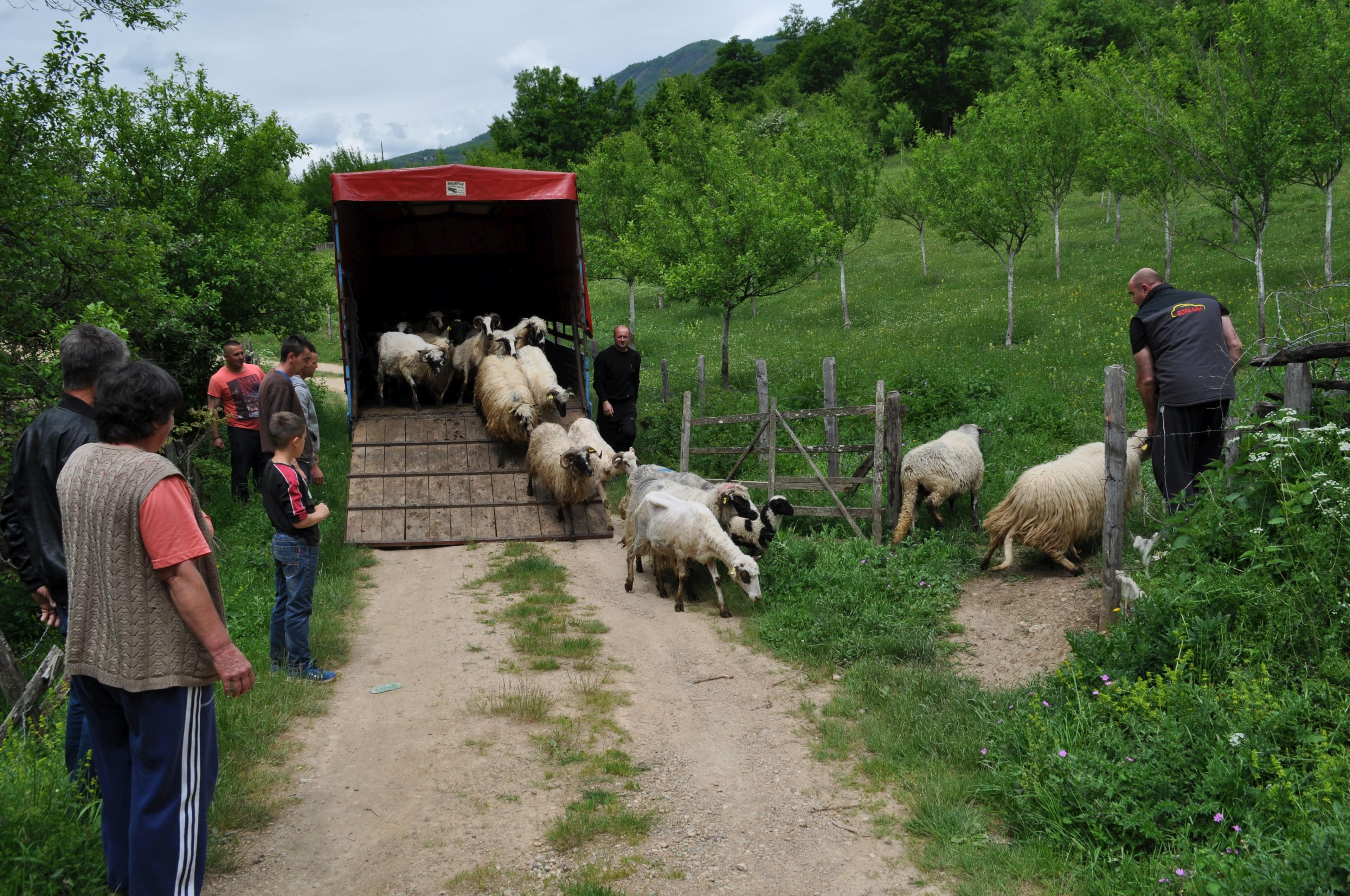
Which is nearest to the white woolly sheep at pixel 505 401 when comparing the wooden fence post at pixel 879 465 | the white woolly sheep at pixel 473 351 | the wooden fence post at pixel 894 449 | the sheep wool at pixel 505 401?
the sheep wool at pixel 505 401

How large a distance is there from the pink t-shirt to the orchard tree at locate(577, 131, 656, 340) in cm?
2123

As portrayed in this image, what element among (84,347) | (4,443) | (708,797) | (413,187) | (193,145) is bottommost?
(708,797)

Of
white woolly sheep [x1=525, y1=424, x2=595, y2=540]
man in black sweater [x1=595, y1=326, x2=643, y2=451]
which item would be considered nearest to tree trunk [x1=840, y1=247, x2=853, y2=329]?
man in black sweater [x1=595, y1=326, x2=643, y2=451]

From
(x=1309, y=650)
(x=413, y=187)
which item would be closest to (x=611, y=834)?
(x=1309, y=650)

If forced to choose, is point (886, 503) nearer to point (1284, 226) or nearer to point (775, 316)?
point (775, 316)

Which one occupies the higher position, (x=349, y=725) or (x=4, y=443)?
(x=4, y=443)

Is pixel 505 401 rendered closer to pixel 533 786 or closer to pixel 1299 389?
pixel 533 786

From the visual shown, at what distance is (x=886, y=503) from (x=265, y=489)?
6.22 meters

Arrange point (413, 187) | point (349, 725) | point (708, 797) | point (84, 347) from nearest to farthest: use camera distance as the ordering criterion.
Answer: point (84, 347), point (708, 797), point (349, 725), point (413, 187)

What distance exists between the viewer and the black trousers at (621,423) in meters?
11.3

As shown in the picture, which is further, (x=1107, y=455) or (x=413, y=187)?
(x=413, y=187)

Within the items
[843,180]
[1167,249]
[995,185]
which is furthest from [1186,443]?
[843,180]

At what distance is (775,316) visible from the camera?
86.2 feet

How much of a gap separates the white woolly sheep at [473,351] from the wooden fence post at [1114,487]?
814 cm
